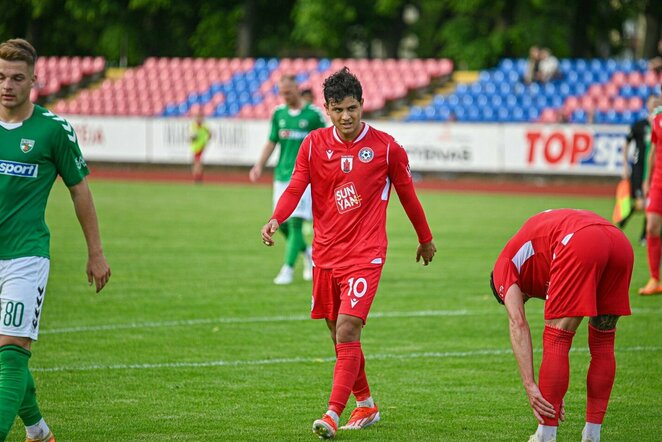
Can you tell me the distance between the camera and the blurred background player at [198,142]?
1275 inches

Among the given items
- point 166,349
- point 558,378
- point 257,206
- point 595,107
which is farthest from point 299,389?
point 595,107

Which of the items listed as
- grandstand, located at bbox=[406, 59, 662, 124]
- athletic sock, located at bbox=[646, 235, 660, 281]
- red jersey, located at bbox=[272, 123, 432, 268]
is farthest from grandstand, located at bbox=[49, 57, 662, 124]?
red jersey, located at bbox=[272, 123, 432, 268]

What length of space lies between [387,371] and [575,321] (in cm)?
294

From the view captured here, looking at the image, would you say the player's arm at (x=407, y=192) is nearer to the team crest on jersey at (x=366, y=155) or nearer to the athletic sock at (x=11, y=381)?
the team crest on jersey at (x=366, y=155)

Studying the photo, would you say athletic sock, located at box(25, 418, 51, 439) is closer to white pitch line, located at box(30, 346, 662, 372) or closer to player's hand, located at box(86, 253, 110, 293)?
player's hand, located at box(86, 253, 110, 293)

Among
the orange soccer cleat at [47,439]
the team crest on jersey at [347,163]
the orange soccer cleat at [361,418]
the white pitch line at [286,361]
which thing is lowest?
the white pitch line at [286,361]

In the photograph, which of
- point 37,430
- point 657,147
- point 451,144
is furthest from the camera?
point 451,144

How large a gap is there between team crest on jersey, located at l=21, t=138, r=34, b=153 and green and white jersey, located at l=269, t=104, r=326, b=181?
7.60m

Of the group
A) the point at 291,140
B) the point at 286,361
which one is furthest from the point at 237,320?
the point at 291,140

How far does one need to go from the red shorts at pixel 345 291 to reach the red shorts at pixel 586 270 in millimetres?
1161

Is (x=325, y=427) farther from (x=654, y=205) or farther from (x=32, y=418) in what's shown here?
(x=654, y=205)

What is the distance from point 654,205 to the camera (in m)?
12.1

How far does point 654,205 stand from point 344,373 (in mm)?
6504

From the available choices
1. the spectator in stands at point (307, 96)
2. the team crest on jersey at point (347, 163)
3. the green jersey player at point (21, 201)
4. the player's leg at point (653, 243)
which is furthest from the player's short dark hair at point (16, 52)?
the spectator in stands at point (307, 96)
